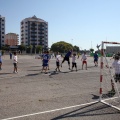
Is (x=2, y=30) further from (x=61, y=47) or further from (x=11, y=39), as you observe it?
(x=11, y=39)

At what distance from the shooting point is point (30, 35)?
141 meters

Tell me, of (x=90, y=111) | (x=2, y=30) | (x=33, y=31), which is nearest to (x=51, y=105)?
(x=90, y=111)

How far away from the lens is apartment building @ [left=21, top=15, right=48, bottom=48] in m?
141

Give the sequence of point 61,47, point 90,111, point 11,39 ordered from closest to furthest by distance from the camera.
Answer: point 90,111
point 61,47
point 11,39

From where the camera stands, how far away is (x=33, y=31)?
142 metres

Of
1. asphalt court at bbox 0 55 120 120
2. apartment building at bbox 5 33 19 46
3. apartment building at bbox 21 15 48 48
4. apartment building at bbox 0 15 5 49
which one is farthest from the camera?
apartment building at bbox 5 33 19 46

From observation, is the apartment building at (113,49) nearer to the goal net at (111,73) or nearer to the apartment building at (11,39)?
the goal net at (111,73)

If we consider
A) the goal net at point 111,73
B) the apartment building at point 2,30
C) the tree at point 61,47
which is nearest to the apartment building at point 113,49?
the goal net at point 111,73

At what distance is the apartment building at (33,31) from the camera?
463 ft

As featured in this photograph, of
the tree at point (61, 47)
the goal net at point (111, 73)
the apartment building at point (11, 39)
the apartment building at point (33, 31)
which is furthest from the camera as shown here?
the apartment building at point (11, 39)

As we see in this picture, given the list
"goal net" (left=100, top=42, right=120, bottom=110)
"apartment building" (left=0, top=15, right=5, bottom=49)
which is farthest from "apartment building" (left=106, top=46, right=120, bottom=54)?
"apartment building" (left=0, top=15, right=5, bottom=49)

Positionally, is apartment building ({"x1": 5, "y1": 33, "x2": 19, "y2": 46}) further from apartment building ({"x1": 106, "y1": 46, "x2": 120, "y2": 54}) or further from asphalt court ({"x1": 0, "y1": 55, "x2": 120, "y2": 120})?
apartment building ({"x1": 106, "y1": 46, "x2": 120, "y2": 54})

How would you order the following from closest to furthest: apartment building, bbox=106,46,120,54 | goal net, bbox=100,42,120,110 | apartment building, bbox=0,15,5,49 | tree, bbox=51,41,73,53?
goal net, bbox=100,42,120,110 → apartment building, bbox=106,46,120,54 → tree, bbox=51,41,73,53 → apartment building, bbox=0,15,5,49

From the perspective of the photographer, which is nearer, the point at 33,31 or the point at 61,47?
the point at 61,47
